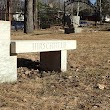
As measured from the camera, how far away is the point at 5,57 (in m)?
6.29

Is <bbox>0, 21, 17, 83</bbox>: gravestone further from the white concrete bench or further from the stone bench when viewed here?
the white concrete bench

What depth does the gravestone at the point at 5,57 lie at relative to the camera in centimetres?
621

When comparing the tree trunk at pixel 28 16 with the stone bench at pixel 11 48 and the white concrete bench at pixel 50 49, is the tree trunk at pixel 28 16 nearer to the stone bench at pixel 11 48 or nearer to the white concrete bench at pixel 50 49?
the white concrete bench at pixel 50 49

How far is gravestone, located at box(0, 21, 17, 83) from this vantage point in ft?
20.4

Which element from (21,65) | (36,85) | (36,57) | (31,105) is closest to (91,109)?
(31,105)

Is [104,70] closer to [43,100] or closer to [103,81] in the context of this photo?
[103,81]

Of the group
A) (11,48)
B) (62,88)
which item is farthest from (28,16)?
(62,88)

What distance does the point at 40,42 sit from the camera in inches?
269

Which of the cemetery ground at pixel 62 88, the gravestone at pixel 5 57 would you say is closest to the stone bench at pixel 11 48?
the gravestone at pixel 5 57

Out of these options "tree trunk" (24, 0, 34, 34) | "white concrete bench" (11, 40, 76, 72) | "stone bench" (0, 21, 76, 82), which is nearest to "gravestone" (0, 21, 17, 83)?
"stone bench" (0, 21, 76, 82)

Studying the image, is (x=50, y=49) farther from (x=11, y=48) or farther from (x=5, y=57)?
(x=5, y=57)

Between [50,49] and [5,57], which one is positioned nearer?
[5,57]

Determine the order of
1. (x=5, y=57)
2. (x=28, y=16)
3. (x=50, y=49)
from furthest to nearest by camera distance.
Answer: (x=28, y=16) < (x=50, y=49) < (x=5, y=57)

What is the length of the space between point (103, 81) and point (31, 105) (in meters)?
2.11
